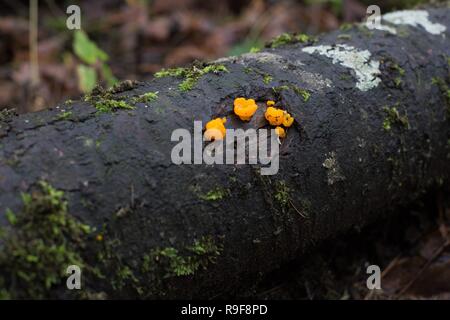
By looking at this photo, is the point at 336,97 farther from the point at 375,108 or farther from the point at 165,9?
the point at 165,9

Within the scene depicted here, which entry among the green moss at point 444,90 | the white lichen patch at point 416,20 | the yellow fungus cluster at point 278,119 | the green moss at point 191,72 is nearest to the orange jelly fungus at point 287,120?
the yellow fungus cluster at point 278,119

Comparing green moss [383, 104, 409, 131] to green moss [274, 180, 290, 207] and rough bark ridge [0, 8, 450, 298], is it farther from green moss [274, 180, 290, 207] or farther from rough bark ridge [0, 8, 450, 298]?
green moss [274, 180, 290, 207]

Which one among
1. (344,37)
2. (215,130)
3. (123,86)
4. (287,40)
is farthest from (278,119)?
(344,37)

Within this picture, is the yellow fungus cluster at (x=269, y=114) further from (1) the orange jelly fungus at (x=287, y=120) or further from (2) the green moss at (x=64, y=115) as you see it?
(2) the green moss at (x=64, y=115)

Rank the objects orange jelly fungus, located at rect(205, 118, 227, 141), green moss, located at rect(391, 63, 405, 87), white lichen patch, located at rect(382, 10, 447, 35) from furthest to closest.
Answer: white lichen patch, located at rect(382, 10, 447, 35), green moss, located at rect(391, 63, 405, 87), orange jelly fungus, located at rect(205, 118, 227, 141)

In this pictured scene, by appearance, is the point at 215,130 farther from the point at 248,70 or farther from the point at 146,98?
the point at 248,70

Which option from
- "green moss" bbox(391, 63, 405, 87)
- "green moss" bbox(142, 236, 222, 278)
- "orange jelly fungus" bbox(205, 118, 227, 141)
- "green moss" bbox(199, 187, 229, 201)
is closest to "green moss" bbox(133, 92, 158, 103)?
"orange jelly fungus" bbox(205, 118, 227, 141)

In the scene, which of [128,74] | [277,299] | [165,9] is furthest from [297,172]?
[165,9]
